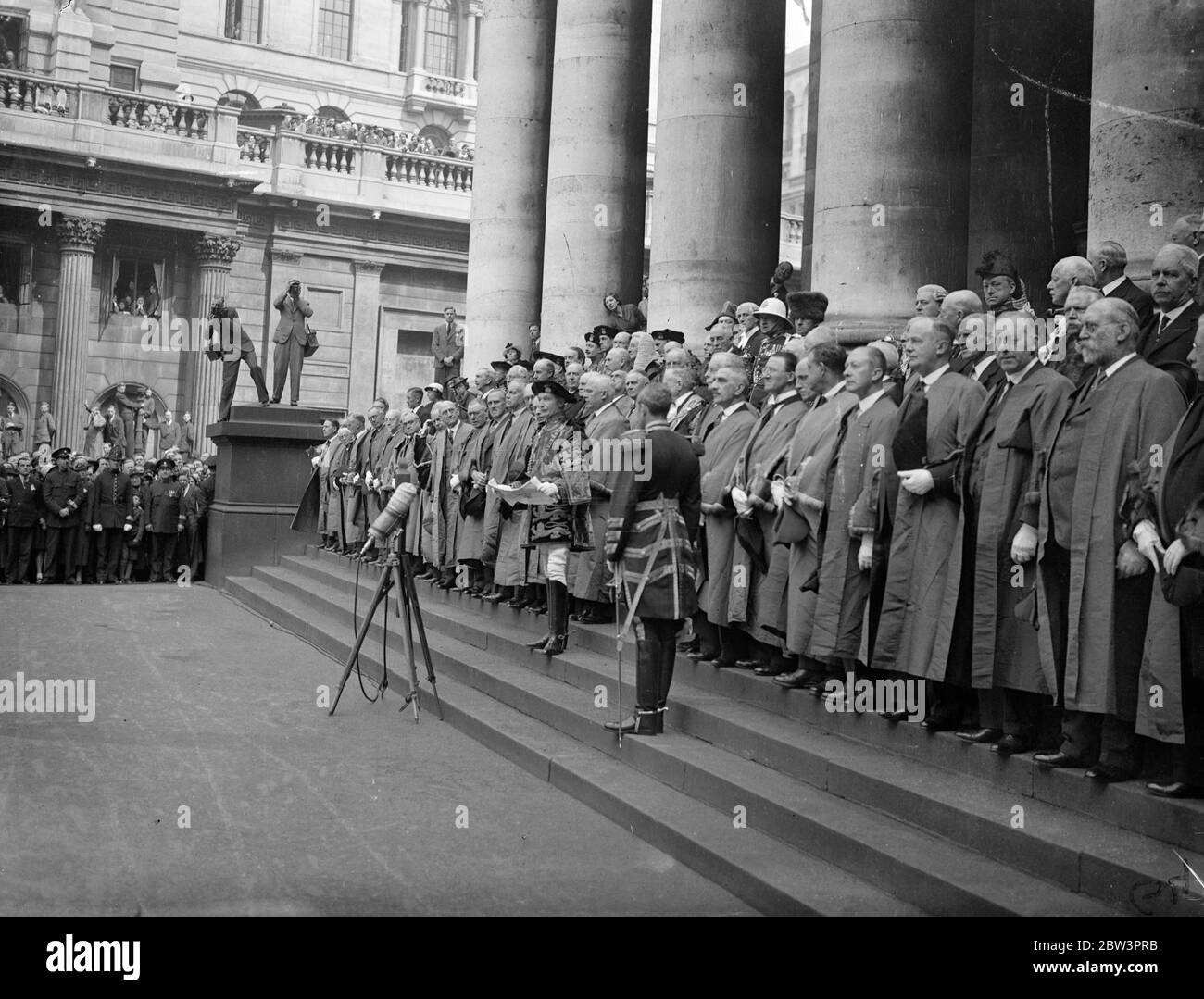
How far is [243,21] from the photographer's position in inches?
1761

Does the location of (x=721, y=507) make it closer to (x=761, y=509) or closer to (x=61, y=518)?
(x=761, y=509)

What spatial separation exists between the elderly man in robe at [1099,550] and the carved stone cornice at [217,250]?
28988mm

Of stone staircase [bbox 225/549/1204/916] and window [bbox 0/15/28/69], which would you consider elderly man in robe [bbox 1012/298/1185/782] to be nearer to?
stone staircase [bbox 225/549/1204/916]

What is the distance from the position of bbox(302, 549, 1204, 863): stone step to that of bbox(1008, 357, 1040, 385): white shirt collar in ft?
5.86

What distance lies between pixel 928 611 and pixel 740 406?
2.97 metres

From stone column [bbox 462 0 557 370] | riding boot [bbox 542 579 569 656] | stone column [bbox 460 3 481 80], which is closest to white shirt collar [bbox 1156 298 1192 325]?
riding boot [bbox 542 579 569 656]

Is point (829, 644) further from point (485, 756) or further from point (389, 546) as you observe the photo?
point (389, 546)

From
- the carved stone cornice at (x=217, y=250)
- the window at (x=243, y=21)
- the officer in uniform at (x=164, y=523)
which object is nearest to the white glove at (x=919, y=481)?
the officer in uniform at (x=164, y=523)

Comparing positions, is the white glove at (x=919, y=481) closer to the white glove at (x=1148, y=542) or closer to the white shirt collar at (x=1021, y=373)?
the white shirt collar at (x=1021, y=373)

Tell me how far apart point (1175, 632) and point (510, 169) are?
14.8m

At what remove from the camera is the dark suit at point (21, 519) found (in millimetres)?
20203

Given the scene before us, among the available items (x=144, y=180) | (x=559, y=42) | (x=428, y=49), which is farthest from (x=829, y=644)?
(x=428, y=49)

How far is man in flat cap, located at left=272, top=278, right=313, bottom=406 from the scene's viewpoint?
21984 mm
